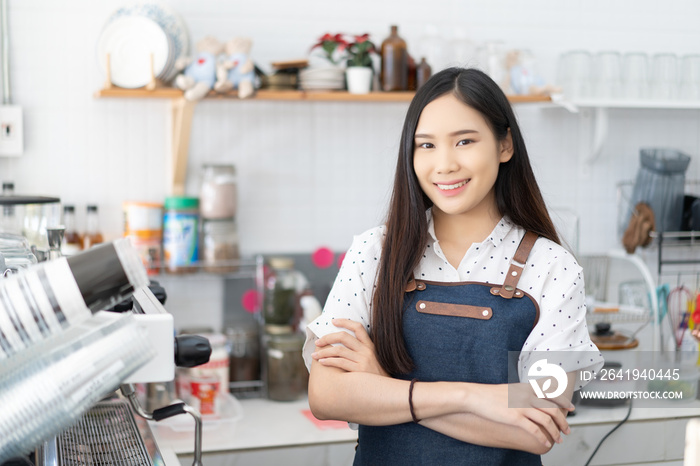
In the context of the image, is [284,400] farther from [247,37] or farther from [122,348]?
[122,348]

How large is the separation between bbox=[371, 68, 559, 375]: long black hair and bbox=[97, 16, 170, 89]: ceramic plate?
3.30 ft

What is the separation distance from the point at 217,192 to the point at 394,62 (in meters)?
0.62

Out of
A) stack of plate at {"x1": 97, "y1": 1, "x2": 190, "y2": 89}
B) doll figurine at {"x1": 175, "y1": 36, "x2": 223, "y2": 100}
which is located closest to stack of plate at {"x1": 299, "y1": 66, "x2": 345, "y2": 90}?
doll figurine at {"x1": 175, "y1": 36, "x2": 223, "y2": 100}

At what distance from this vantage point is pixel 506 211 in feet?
4.18

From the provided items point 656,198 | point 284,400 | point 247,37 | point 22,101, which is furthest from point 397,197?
point 656,198

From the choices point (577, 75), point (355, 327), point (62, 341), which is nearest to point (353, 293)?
point (355, 327)

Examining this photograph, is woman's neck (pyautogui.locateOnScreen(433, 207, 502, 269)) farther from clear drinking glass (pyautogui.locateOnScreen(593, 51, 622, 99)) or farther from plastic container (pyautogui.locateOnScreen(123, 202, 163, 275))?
clear drinking glass (pyautogui.locateOnScreen(593, 51, 622, 99))

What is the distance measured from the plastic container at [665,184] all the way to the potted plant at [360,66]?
1.01 metres

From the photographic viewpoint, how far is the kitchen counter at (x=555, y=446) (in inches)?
70.1

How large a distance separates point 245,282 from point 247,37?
0.73 meters

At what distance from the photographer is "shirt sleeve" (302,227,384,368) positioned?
1212 mm

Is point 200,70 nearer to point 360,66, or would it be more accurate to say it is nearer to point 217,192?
point 217,192

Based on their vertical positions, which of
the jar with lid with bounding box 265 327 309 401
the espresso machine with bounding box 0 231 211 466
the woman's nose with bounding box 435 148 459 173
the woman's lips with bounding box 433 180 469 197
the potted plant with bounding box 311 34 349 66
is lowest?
the jar with lid with bounding box 265 327 309 401

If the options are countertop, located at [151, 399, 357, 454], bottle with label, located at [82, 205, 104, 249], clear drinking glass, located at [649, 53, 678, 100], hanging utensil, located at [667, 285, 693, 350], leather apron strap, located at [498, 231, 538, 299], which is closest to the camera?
leather apron strap, located at [498, 231, 538, 299]
